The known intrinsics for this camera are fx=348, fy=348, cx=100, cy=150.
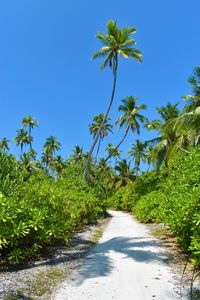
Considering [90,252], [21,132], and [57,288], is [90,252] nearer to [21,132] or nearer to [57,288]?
[57,288]

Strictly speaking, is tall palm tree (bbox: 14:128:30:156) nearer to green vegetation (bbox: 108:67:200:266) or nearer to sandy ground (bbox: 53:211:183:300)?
green vegetation (bbox: 108:67:200:266)

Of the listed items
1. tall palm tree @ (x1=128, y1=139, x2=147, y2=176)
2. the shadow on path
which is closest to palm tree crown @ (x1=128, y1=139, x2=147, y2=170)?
tall palm tree @ (x1=128, y1=139, x2=147, y2=176)

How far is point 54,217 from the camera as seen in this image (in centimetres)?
998

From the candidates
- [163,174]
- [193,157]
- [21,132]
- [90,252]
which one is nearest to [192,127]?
[193,157]

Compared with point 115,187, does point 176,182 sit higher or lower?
lower

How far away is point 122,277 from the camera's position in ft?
25.7

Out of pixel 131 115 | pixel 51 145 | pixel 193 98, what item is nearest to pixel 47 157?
pixel 51 145

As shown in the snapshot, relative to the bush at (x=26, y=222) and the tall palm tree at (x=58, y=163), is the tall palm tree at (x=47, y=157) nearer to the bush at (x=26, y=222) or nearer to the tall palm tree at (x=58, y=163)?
the tall palm tree at (x=58, y=163)

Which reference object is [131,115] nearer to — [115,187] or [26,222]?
[115,187]

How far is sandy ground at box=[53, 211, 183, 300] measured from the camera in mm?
6609

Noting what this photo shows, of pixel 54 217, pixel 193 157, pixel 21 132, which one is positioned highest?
pixel 21 132

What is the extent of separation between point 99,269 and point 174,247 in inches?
154

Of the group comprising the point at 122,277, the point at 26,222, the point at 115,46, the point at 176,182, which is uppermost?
the point at 115,46

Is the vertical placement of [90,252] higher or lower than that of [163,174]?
lower
